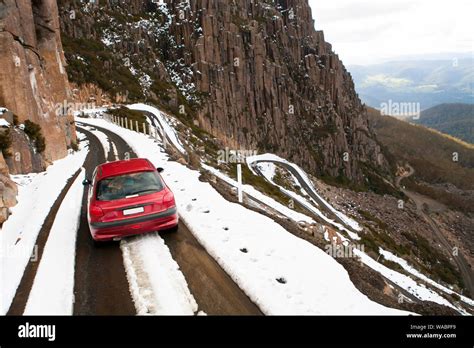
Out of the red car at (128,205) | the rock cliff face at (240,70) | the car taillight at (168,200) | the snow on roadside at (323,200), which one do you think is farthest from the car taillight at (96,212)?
the rock cliff face at (240,70)

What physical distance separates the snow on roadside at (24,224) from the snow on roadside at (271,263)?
3467 mm

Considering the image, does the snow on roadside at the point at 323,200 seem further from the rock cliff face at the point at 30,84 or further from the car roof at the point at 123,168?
the car roof at the point at 123,168

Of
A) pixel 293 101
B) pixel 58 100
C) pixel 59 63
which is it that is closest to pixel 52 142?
pixel 58 100

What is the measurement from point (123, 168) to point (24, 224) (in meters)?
3.29

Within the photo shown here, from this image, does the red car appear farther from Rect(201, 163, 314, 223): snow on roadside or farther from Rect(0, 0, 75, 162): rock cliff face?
Rect(201, 163, 314, 223): snow on roadside

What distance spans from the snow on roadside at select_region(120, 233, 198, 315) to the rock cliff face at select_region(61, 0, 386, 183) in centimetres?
6294

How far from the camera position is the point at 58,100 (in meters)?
21.2

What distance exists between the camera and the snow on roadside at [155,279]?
5.30m

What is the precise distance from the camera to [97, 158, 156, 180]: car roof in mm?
8023

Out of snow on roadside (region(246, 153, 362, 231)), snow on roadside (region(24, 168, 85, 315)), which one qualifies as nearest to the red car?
snow on roadside (region(24, 168, 85, 315))

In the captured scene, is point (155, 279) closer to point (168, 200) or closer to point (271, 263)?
point (168, 200)

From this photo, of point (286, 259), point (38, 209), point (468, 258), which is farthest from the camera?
point (468, 258)
